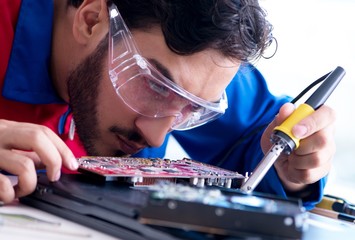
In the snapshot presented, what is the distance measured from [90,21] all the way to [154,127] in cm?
33

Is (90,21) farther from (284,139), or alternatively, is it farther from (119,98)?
(284,139)

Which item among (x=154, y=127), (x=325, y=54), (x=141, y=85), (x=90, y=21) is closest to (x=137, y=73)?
(x=141, y=85)

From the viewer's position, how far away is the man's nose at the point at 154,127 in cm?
119

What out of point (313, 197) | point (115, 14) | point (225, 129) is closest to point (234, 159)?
point (225, 129)

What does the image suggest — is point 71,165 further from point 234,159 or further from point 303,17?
point 303,17

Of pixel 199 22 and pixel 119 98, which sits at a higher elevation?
pixel 199 22

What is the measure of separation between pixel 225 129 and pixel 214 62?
1.57ft

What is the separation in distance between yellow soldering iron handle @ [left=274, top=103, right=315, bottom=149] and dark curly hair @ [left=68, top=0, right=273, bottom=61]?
211 mm

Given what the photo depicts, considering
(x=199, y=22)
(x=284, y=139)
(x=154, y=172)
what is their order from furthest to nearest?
1. (x=199, y=22)
2. (x=284, y=139)
3. (x=154, y=172)

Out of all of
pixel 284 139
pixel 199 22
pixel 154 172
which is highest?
pixel 199 22

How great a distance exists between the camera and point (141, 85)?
3.71 feet

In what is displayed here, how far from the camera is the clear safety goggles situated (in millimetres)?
1108

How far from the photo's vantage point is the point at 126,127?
1261mm

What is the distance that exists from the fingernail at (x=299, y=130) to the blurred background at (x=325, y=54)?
29.6 inches
